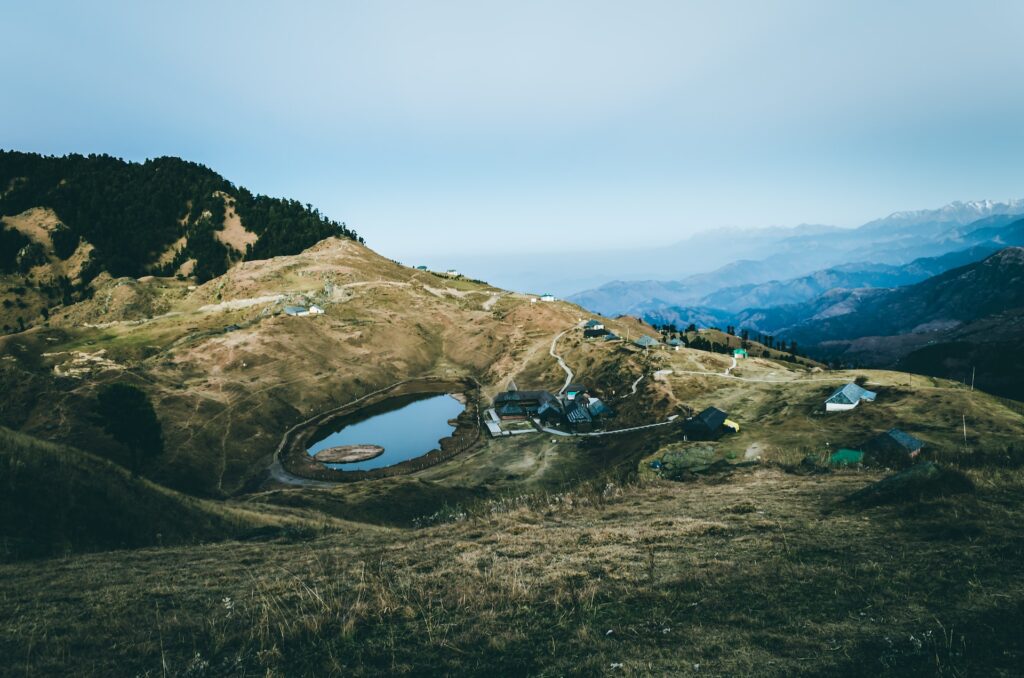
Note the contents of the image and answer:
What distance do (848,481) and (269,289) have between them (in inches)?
6588

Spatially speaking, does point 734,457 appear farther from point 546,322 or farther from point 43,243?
point 43,243

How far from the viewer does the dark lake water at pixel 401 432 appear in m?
85.3

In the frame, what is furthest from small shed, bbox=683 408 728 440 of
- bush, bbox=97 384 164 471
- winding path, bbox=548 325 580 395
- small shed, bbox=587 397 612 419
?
bush, bbox=97 384 164 471

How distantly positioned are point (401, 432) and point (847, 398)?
7913 cm

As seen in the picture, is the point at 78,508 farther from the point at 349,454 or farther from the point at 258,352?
the point at 258,352

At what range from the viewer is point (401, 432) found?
9719cm

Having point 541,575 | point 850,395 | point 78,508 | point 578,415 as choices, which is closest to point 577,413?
point 578,415

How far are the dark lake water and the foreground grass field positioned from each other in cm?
6859

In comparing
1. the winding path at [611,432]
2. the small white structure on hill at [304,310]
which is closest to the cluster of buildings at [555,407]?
the winding path at [611,432]

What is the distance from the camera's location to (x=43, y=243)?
198 meters

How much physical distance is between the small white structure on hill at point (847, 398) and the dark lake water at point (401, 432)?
66.2 meters

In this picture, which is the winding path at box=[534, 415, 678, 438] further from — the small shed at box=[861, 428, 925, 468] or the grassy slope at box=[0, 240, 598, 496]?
the small shed at box=[861, 428, 925, 468]

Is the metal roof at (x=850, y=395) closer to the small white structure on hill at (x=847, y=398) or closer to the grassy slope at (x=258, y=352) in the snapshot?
the small white structure on hill at (x=847, y=398)

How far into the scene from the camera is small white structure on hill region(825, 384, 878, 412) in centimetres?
7006
